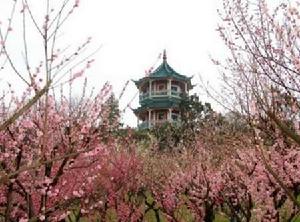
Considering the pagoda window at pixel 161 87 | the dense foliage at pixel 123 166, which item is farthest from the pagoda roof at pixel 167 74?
the dense foliage at pixel 123 166

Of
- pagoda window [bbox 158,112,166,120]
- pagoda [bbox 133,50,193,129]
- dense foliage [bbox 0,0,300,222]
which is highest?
pagoda [bbox 133,50,193,129]

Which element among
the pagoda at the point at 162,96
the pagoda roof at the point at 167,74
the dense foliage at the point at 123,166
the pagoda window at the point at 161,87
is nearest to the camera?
the dense foliage at the point at 123,166

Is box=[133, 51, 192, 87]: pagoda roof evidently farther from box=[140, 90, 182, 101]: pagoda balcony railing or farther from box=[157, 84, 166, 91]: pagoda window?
box=[140, 90, 182, 101]: pagoda balcony railing

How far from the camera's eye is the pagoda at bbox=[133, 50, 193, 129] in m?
41.2

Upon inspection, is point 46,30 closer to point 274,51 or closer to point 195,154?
point 274,51

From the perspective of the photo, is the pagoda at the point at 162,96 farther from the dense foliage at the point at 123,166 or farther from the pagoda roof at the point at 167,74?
the dense foliage at the point at 123,166

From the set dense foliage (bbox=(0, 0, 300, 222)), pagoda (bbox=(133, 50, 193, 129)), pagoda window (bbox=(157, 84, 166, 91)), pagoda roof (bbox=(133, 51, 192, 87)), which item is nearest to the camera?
dense foliage (bbox=(0, 0, 300, 222))

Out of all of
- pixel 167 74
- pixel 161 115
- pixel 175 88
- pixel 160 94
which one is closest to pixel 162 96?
pixel 160 94

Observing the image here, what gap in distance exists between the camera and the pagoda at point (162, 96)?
1624 inches

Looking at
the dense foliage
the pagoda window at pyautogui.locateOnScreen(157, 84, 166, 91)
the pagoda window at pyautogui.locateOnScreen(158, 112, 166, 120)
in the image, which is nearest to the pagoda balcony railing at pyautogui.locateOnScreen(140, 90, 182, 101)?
the pagoda window at pyautogui.locateOnScreen(157, 84, 166, 91)

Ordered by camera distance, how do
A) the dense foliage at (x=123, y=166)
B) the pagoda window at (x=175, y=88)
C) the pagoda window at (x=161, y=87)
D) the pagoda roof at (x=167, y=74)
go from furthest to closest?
1. the pagoda window at (x=175, y=88)
2. the pagoda window at (x=161, y=87)
3. the pagoda roof at (x=167, y=74)
4. the dense foliage at (x=123, y=166)

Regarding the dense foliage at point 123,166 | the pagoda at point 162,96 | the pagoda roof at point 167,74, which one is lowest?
the dense foliage at point 123,166

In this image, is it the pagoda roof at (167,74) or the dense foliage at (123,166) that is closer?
the dense foliage at (123,166)

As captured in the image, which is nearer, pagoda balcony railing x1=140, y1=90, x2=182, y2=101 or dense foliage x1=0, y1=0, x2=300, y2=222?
dense foliage x1=0, y1=0, x2=300, y2=222
